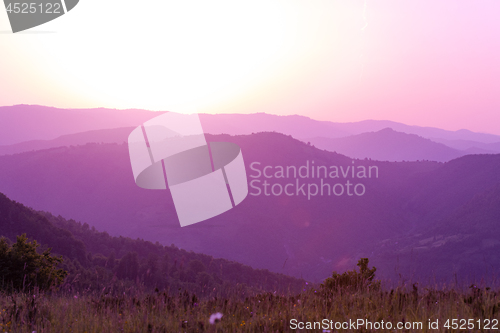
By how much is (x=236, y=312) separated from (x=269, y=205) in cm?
15612

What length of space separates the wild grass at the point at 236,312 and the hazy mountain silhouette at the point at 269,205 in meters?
117

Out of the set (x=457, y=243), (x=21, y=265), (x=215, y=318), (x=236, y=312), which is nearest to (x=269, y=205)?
(x=457, y=243)

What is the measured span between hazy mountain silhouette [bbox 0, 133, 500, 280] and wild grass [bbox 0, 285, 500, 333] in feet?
383

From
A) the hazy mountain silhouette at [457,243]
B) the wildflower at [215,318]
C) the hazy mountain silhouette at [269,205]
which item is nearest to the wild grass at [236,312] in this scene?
the wildflower at [215,318]

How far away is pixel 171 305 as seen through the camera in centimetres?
491

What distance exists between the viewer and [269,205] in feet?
524

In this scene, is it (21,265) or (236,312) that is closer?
(236,312)

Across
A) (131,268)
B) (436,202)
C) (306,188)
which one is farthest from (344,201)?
(131,268)

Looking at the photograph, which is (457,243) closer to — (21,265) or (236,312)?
(21,265)

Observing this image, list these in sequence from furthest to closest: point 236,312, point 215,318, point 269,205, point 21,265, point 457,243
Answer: point 269,205
point 457,243
point 21,265
point 236,312
point 215,318

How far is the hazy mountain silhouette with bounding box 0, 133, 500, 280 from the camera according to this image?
134m

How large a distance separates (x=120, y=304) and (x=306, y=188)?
17030 centimetres

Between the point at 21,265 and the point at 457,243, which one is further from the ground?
the point at 21,265

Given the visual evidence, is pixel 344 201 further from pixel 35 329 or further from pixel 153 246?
pixel 35 329
